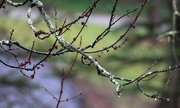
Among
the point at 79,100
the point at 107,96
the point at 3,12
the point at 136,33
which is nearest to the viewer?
the point at 3,12

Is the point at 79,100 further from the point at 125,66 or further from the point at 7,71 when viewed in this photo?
the point at 7,71

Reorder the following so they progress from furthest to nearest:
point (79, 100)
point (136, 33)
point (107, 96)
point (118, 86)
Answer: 1. point (107, 96)
2. point (136, 33)
3. point (79, 100)
4. point (118, 86)

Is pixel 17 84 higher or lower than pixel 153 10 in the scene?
lower

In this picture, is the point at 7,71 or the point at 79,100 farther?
the point at 79,100

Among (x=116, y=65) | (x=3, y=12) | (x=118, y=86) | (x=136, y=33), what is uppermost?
(x=136, y=33)

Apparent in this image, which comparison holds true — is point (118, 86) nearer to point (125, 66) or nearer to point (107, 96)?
point (125, 66)

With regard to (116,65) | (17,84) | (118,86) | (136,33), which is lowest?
(118,86)

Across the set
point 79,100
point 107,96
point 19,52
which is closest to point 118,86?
point 19,52

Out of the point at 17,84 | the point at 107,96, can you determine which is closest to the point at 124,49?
the point at 107,96

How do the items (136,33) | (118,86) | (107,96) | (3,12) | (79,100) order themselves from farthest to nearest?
(107,96), (136,33), (79,100), (3,12), (118,86)
